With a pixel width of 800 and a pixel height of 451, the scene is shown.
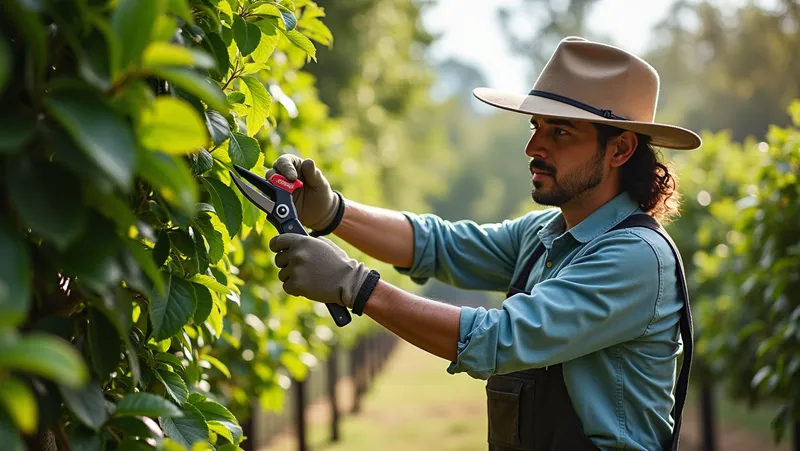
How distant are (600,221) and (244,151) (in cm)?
145

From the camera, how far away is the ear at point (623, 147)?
3.31 metres

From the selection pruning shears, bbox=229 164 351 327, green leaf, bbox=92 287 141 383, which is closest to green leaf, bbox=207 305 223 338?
pruning shears, bbox=229 164 351 327

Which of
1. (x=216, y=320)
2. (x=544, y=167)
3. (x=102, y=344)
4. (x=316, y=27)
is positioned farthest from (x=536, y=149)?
(x=102, y=344)

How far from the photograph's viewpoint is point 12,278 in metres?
1.19

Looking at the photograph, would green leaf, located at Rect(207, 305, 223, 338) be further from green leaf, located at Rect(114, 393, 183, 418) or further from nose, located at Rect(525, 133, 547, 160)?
nose, located at Rect(525, 133, 547, 160)

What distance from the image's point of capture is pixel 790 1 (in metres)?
18.8

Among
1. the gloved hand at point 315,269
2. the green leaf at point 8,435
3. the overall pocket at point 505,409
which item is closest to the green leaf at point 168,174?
the green leaf at point 8,435

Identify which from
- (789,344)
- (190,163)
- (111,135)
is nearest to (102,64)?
(111,135)

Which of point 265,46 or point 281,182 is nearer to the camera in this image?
point 265,46

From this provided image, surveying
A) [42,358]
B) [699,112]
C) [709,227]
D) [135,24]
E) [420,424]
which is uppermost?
[135,24]

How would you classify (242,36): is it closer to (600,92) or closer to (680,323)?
(600,92)

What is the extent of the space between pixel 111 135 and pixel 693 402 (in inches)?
752

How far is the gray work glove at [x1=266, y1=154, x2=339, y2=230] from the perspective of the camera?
123 inches

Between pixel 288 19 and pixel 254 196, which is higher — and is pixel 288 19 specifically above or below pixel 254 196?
above
